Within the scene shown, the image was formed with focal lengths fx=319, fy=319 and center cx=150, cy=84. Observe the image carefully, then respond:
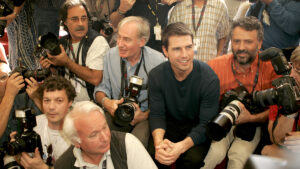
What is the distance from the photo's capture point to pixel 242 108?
203cm

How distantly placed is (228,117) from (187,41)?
2.10 feet

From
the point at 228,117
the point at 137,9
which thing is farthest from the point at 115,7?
the point at 228,117

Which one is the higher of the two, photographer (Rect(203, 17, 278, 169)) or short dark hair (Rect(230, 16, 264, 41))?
short dark hair (Rect(230, 16, 264, 41))

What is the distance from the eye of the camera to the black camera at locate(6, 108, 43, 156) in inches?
74.7

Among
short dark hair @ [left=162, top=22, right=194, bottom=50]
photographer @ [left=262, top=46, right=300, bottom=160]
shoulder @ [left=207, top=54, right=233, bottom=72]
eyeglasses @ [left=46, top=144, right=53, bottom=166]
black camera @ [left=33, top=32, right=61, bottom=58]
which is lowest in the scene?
eyeglasses @ [left=46, top=144, right=53, bottom=166]

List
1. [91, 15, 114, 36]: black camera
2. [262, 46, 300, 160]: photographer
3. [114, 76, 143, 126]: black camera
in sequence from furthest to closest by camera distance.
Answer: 1. [91, 15, 114, 36]: black camera
2. [114, 76, 143, 126]: black camera
3. [262, 46, 300, 160]: photographer

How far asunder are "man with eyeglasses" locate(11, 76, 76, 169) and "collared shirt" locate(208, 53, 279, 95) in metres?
1.11

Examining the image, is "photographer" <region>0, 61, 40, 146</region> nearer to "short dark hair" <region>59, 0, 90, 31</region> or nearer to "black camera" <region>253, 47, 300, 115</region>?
"short dark hair" <region>59, 0, 90, 31</region>

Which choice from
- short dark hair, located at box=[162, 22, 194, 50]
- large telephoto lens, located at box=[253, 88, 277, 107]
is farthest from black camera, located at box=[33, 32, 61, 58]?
large telephoto lens, located at box=[253, 88, 277, 107]

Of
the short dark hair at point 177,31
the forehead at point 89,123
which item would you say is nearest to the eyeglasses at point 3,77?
the forehead at point 89,123

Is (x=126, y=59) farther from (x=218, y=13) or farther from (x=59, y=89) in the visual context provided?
(x=218, y=13)

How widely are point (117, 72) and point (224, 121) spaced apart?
41.5 inches

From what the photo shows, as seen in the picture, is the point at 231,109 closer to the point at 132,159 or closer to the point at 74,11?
the point at 132,159

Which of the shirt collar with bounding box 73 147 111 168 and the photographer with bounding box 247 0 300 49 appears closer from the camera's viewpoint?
the shirt collar with bounding box 73 147 111 168
